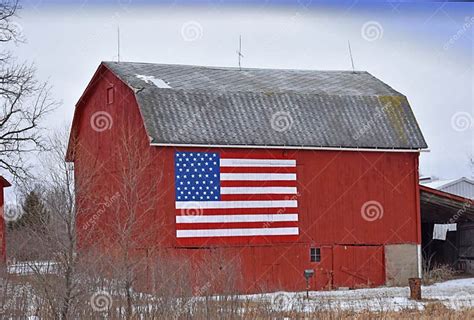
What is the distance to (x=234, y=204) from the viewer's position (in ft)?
82.4

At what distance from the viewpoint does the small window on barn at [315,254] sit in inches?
1041

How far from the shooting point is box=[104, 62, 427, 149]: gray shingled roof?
25406mm

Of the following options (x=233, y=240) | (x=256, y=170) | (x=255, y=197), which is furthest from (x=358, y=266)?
(x=256, y=170)

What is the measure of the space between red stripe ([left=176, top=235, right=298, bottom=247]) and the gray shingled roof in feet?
9.26

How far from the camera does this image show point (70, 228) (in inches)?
570

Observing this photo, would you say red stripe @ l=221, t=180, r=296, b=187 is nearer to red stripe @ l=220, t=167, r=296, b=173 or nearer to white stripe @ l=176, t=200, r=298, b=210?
red stripe @ l=220, t=167, r=296, b=173

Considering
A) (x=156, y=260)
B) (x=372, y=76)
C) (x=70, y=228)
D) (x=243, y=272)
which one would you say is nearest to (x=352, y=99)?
(x=372, y=76)

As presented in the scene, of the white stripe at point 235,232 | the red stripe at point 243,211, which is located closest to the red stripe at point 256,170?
the red stripe at point 243,211

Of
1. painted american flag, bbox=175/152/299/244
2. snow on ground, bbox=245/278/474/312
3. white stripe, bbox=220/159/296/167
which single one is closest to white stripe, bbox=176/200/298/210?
painted american flag, bbox=175/152/299/244

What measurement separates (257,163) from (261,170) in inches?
9.6

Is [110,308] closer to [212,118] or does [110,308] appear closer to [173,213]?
[173,213]

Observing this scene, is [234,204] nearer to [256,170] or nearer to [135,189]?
[256,170]

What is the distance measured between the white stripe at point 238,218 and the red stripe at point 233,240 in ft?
1.72

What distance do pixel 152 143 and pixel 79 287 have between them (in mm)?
10159
